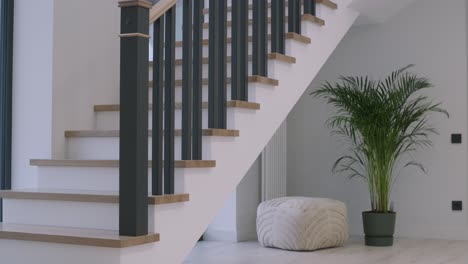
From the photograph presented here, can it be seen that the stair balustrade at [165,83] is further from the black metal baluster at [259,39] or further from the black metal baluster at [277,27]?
the black metal baluster at [277,27]

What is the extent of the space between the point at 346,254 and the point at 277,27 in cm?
255

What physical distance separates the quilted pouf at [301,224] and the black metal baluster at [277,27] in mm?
→ 2300

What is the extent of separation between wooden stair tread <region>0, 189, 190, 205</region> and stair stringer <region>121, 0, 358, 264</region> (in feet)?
0.21

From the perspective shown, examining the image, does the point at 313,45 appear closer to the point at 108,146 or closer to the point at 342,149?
the point at 108,146

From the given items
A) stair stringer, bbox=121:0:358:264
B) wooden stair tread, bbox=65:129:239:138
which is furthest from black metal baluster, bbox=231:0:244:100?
wooden stair tread, bbox=65:129:239:138

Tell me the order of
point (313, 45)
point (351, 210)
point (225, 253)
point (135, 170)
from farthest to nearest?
1. point (351, 210)
2. point (225, 253)
3. point (313, 45)
4. point (135, 170)

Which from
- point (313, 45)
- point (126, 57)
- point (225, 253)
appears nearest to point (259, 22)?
point (313, 45)

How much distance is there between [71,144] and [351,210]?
3977mm

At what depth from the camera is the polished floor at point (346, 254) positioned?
5.48 meters

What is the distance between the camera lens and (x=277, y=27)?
402cm

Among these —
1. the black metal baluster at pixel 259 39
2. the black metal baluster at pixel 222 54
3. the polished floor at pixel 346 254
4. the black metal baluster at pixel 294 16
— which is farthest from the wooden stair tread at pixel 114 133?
the polished floor at pixel 346 254

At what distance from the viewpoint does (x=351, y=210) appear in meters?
7.34

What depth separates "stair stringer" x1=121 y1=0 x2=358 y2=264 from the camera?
3021mm

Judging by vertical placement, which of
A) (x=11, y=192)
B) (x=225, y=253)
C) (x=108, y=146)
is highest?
(x=108, y=146)
